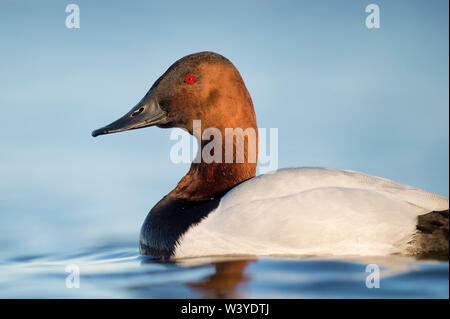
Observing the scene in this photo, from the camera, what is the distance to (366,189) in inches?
138

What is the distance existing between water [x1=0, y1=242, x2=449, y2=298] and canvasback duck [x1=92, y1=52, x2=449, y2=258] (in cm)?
9

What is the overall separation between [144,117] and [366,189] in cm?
153

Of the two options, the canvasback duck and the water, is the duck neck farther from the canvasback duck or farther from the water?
the water

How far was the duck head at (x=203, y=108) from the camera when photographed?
158 inches

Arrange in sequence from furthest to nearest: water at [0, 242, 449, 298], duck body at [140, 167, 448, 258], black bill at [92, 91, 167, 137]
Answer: black bill at [92, 91, 167, 137] → duck body at [140, 167, 448, 258] → water at [0, 242, 449, 298]

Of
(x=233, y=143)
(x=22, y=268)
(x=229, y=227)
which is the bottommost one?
(x=22, y=268)

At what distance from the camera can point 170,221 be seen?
3777 mm

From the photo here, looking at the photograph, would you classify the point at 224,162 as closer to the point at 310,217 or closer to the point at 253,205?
the point at 253,205

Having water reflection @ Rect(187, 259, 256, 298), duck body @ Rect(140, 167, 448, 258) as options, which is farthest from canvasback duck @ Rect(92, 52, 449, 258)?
water reflection @ Rect(187, 259, 256, 298)

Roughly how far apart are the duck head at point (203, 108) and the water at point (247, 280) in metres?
0.67

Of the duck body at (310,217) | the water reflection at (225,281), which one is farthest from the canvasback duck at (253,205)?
the water reflection at (225,281)

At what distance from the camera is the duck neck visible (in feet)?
13.1
